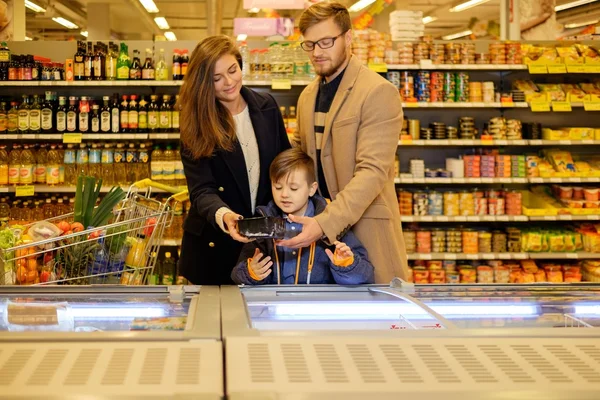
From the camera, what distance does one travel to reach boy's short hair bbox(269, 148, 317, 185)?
2.42m

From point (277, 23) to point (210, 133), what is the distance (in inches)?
222

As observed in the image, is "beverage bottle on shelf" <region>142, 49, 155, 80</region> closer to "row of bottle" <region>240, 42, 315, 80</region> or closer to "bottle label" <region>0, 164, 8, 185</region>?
"row of bottle" <region>240, 42, 315, 80</region>

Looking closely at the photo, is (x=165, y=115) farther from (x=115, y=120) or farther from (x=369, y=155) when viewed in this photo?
(x=369, y=155)

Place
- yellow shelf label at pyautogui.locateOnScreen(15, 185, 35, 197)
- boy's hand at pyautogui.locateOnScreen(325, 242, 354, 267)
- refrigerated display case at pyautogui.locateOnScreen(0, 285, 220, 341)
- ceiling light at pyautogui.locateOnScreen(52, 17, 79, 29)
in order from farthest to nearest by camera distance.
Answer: ceiling light at pyautogui.locateOnScreen(52, 17, 79, 29) < yellow shelf label at pyautogui.locateOnScreen(15, 185, 35, 197) < boy's hand at pyautogui.locateOnScreen(325, 242, 354, 267) < refrigerated display case at pyautogui.locateOnScreen(0, 285, 220, 341)

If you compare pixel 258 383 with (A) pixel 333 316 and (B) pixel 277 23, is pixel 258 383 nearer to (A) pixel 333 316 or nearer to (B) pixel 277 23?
(A) pixel 333 316

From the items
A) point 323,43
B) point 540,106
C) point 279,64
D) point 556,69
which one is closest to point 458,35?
point 556,69

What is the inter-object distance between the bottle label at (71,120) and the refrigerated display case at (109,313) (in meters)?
4.12

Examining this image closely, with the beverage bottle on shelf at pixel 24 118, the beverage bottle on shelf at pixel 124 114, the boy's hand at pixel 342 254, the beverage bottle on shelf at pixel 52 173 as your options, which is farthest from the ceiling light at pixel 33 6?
the boy's hand at pixel 342 254

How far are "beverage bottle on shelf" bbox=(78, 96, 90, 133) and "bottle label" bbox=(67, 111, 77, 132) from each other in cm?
4

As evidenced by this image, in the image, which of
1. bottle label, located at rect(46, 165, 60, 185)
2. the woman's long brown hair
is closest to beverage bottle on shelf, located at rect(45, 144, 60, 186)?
bottle label, located at rect(46, 165, 60, 185)

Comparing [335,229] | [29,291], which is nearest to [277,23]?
[335,229]

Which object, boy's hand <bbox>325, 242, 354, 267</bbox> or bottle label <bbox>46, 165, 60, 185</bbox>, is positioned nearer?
boy's hand <bbox>325, 242, 354, 267</bbox>

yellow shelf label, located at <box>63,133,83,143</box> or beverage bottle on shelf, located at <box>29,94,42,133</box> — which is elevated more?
beverage bottle on shelf, located at <box>29,94,42,133</box>

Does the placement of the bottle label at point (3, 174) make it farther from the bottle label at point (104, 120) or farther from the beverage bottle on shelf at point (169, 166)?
the beverage bottle on shelf at point (169, 166)
